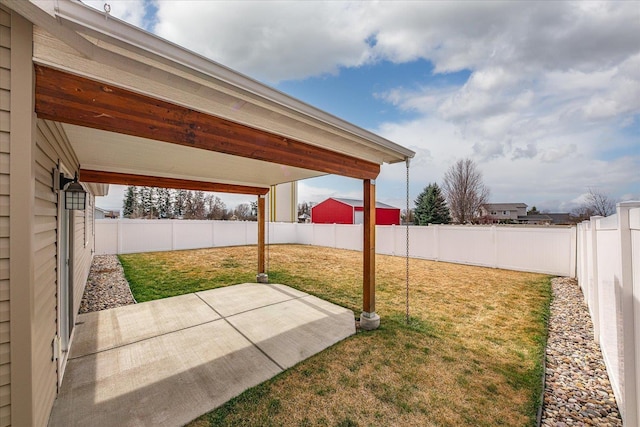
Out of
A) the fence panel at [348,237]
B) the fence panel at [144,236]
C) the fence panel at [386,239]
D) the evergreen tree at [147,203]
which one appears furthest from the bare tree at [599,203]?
the evergreen tree at [147,203]

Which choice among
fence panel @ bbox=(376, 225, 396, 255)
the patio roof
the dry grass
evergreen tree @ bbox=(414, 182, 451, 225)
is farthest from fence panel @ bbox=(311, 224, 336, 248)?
the patio roof

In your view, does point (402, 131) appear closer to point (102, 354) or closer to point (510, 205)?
point (102, 354)

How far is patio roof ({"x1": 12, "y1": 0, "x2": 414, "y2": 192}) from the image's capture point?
5.08 ft

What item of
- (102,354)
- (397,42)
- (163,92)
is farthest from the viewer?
(397,42)

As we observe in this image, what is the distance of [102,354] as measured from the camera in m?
3.44

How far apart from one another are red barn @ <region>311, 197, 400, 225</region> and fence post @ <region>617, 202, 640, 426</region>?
2004 centimetres

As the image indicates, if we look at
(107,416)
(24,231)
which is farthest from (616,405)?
(24,231)

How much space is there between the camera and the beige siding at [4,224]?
1.46m

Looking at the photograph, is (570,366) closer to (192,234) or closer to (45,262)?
(45,262)

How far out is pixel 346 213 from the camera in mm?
22812

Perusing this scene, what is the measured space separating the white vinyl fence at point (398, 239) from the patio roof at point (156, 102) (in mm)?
4645

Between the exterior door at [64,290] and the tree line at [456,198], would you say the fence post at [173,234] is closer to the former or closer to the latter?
the exterior door at [64,290]

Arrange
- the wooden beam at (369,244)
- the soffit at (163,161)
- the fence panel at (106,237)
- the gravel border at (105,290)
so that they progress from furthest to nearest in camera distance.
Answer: the fence panel at (106,237)
the gravel border at (105,290)
the wooden beam at (369,244)
the soffit at (163,161)

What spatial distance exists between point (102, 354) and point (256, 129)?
11.6 feet
